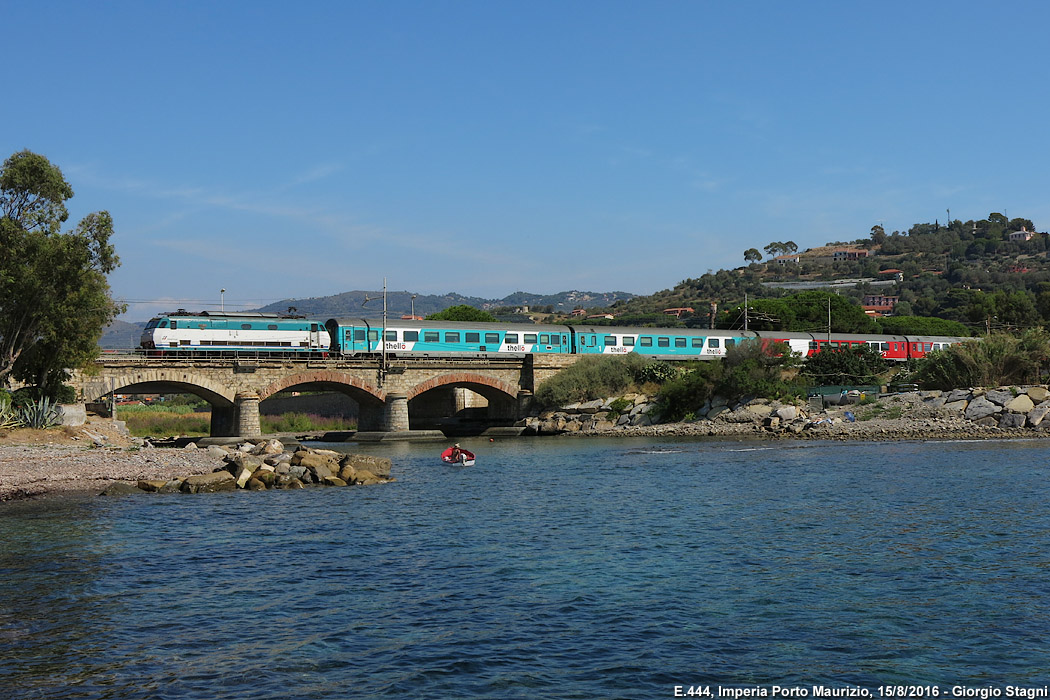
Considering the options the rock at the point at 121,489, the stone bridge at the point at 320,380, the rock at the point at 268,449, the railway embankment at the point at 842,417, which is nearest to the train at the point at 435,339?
the stone bridge at the point at 320,380

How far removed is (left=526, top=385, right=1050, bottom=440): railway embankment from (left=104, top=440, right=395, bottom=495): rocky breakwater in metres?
24.6

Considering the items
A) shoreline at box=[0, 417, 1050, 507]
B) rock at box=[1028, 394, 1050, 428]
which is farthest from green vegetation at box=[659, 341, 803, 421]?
rock at box=[1028, 394, 1050, 428]

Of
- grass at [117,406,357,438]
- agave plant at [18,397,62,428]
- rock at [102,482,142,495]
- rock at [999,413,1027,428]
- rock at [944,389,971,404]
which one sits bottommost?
grass at [117,406,357,438]

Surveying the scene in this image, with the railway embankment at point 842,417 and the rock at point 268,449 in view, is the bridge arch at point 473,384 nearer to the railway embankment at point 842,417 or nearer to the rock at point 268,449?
the railway embankment at point 842,417

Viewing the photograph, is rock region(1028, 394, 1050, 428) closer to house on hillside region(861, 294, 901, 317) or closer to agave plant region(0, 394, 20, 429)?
agave plant region(0, 394, 20, 429)

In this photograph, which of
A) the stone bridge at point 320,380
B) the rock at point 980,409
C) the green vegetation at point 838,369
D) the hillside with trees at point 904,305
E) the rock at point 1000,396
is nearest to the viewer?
the rock at point 980,409

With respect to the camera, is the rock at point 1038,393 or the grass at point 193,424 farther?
the grass at point 193,424

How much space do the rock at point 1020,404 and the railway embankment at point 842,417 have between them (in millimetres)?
44

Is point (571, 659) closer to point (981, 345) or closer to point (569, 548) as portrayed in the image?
point (569, 548)

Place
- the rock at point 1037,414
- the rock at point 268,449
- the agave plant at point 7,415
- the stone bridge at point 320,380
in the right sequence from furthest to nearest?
1. the stone bridge at point 320,380
2. the rock at point 1037,414
3. the rock at point 268,449
4. the agave plant at point 7,415

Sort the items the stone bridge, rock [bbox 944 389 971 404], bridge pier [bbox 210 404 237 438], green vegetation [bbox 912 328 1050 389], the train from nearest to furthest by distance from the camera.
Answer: rock [bbox 944 389 971 404] → the stone bridge → green vegetation [bbox 912 328 1050 389] → bridge pier [bbox 210 404 237 438] → the train

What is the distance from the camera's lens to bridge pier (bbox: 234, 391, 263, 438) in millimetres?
50531

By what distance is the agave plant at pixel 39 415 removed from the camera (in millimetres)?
36094

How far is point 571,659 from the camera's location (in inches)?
443
